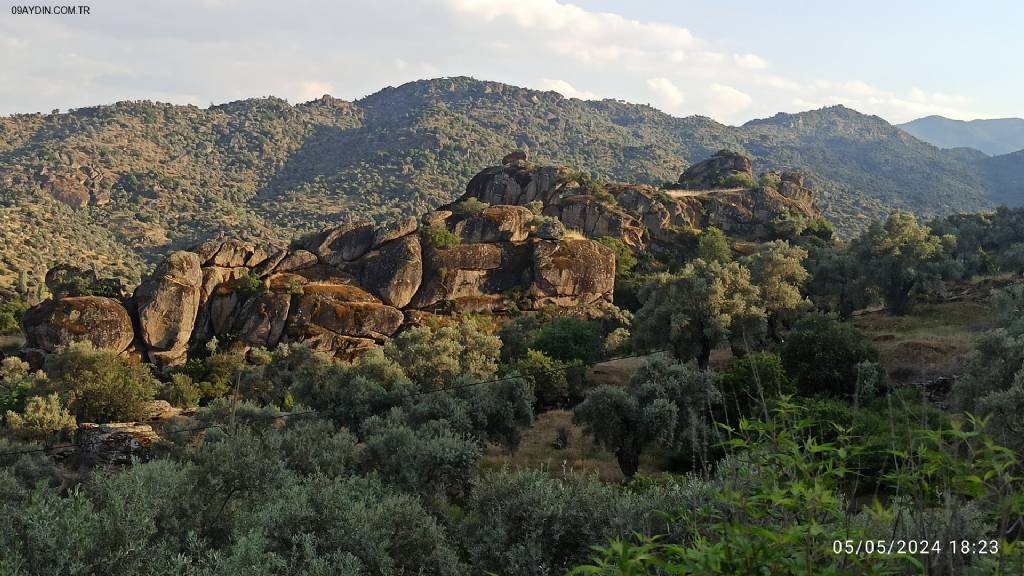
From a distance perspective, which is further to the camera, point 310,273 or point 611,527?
point 310,273

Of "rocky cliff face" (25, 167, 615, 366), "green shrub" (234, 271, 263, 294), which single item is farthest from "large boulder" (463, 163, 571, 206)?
"green shrub" (234, 271, 263, 294)

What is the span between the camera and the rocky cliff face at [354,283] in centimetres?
5538

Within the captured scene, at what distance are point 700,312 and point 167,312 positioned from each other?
46.6 m

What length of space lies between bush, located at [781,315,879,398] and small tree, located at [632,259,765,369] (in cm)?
380

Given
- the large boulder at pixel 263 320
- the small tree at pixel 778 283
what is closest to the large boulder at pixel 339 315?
the large boulder at pixel 263 320

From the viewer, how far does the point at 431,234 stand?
72.1m

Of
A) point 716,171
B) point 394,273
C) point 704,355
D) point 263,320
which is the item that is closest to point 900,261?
point 704,355

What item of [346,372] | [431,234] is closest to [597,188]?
[431,234]

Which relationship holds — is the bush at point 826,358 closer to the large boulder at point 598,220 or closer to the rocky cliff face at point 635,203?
the large boulder at point 598,220

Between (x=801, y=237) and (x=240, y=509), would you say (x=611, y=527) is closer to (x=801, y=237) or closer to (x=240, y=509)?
(x=240, y=509)

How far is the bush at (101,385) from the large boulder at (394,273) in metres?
25.7

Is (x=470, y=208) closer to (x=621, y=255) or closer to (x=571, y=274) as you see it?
(x=571, y=274)

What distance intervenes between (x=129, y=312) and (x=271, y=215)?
128 m

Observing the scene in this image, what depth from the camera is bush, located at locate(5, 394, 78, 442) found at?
3431 cm
